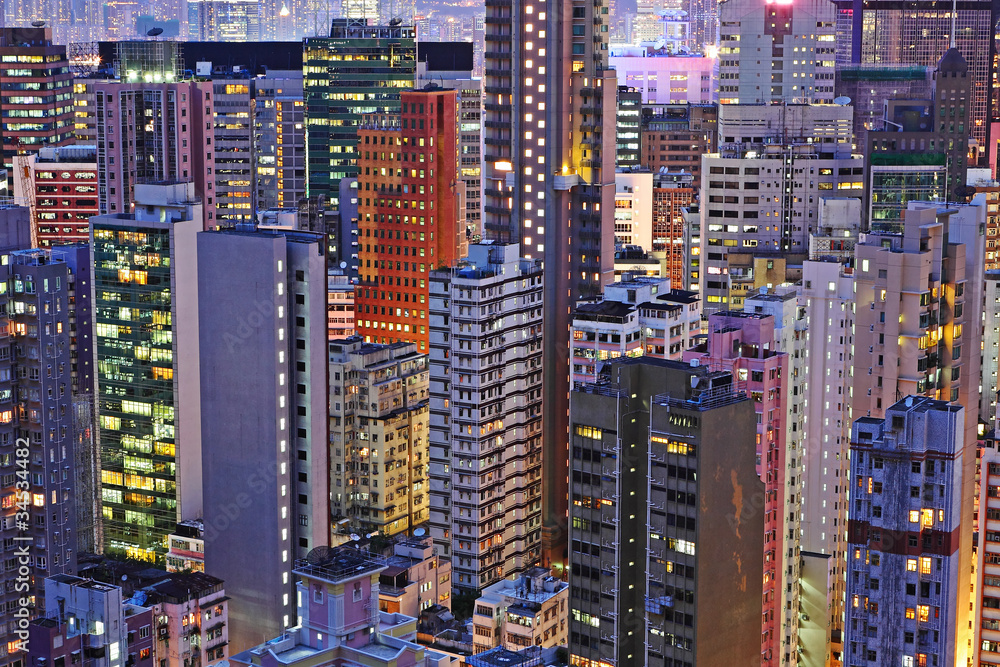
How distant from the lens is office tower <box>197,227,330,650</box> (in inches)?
3654

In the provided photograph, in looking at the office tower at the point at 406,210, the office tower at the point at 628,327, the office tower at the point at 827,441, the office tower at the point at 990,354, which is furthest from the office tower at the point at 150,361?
the office tower at the point at 990,354

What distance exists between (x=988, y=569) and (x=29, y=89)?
144 meters

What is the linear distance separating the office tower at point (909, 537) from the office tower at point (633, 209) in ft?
376

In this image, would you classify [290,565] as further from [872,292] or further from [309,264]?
[872,292]

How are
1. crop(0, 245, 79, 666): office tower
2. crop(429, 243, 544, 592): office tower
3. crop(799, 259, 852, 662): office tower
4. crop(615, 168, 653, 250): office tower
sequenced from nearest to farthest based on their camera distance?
crop(0, 245, 79, 666): office tower → crop(799, 259, 852, 662): office tower → crop(429, 243, 544, 592): office tower → crop(615, 168, 653, 250): office tower

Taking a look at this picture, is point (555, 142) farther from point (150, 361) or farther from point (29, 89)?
point (29, 89)

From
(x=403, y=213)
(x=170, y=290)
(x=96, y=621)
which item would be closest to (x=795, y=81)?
(x=403, y=213)

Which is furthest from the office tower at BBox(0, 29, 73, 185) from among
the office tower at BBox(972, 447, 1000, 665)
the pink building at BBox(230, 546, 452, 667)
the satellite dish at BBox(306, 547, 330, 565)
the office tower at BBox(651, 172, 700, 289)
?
the office tower at BBox(972, 447, 1000, 665)

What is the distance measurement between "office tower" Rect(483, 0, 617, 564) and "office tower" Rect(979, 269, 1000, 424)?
28.6m

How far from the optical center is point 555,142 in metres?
124

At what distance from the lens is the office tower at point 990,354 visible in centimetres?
10950

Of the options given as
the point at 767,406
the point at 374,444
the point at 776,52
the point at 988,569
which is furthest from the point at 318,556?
the point at 776,52

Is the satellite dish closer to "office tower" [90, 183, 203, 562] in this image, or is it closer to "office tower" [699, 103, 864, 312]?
"office tower" [90, 183, 203, 562]

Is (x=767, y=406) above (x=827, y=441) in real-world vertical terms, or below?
above
